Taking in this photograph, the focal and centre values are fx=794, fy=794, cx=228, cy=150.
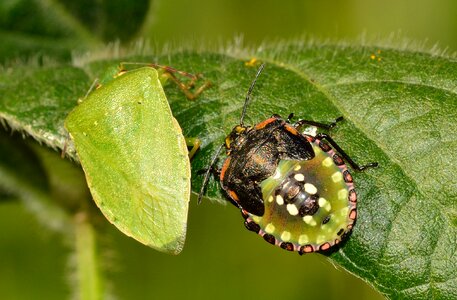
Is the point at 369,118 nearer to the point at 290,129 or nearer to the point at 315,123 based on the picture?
the point at 315,123

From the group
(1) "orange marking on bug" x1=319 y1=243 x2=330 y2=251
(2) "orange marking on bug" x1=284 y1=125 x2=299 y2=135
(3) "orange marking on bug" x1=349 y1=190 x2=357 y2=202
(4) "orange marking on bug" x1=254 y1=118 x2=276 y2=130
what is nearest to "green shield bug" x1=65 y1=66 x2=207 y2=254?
(4) "orange marking on bug" x1=254 y1=118 x2=276 y2=130

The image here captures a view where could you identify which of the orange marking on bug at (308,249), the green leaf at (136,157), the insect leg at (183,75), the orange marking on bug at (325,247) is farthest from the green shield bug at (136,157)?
the orange marking on bug at (325,247)

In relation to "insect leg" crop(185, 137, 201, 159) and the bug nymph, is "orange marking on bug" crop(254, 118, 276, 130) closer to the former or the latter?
the bug nymph

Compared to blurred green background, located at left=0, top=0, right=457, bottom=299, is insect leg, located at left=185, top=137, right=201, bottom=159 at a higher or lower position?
higher

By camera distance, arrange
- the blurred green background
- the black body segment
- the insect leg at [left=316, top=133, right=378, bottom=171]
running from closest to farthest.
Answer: the insect leg at [left=316, top=133, right=378, bottom=171]
the black body segment
the blurred green background

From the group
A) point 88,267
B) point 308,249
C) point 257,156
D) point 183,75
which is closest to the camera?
point 308,249

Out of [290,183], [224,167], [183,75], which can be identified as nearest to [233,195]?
[224,167]
